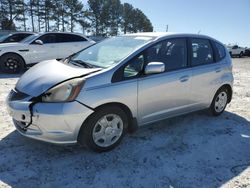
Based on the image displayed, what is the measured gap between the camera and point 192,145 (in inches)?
178

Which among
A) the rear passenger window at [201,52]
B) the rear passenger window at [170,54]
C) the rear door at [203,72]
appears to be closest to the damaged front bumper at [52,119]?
the rear passenger window at [170,54]

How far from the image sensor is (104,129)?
4008mm

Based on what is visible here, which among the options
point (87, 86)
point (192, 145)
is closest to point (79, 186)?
point (87, 86)

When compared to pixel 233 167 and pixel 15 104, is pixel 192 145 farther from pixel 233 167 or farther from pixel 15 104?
pixel 15 104

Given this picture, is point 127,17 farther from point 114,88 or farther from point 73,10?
point 114,88

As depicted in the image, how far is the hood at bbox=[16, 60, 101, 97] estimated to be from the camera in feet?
12.4

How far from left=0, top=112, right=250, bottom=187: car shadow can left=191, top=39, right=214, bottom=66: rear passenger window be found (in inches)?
49.2

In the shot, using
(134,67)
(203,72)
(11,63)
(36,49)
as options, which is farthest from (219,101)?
(11,63)

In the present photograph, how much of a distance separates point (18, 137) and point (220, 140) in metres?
3.15

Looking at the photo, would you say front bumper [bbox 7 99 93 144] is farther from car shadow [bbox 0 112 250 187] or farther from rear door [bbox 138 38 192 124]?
rear door [bbox 138 38 192 124]

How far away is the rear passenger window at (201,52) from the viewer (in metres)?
5.15

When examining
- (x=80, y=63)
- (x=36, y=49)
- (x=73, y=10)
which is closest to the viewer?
(x=80, y=63)

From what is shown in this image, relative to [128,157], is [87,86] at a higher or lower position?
higher

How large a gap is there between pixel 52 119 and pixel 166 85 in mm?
1856
